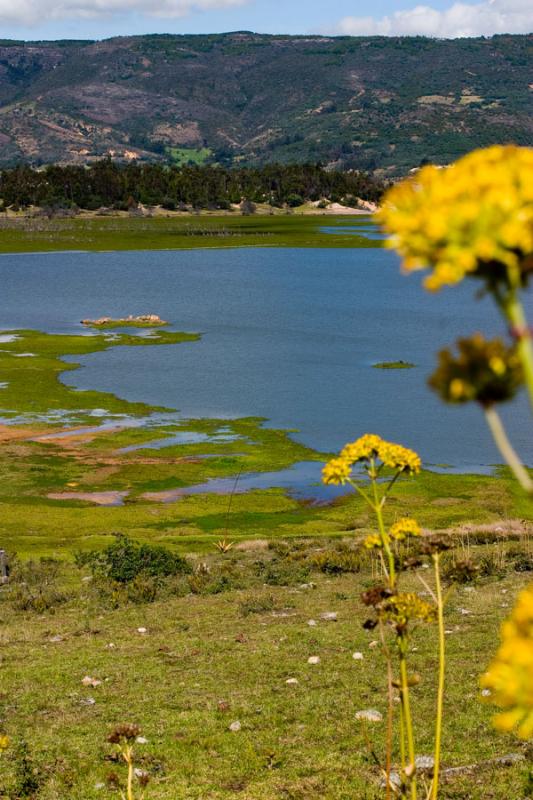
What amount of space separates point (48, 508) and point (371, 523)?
894 centimetres

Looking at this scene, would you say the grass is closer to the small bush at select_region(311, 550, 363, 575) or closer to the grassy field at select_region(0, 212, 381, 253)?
the small bush at select_region(311, 550, 363, 575)

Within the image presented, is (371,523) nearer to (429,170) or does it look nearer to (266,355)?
(429,170)

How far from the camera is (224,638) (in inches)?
561

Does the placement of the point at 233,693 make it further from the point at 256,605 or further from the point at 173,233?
the point at 173,233

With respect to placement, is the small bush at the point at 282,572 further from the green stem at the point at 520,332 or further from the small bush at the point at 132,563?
the green stem at the point at 520,332

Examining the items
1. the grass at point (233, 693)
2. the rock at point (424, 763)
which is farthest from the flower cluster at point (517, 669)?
the rock at point (424, 763)

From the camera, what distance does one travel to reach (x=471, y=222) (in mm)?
1756

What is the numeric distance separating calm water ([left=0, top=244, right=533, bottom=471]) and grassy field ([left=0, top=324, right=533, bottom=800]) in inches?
390

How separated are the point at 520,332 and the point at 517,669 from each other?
54 cm

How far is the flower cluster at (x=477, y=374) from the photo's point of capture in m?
1.92

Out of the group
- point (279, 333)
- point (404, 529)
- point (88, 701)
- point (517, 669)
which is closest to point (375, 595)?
point (404, 529)

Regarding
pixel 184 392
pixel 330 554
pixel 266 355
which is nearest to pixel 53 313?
pixel 266 355

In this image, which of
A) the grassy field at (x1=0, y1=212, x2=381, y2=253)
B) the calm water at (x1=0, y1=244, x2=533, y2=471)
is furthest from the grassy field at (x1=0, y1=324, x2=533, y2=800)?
the grassy field at (x1=0, y1=212, x2=381, y2=253)

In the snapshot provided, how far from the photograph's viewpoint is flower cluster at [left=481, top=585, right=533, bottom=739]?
5.40 ft
